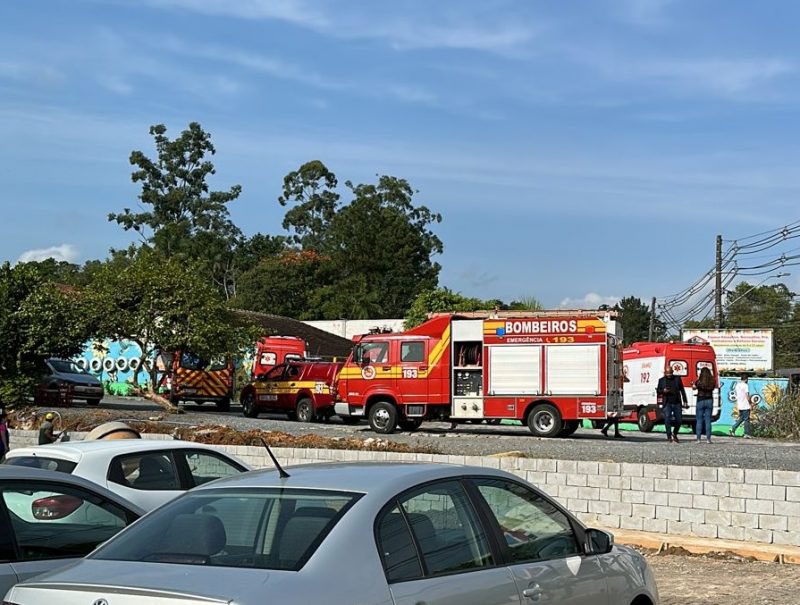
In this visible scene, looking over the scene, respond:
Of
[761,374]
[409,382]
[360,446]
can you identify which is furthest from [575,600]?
[761,374]

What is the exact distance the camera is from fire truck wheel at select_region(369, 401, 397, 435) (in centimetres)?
2742

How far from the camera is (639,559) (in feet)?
21.6

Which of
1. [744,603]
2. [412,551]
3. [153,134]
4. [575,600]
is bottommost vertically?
[744,603]

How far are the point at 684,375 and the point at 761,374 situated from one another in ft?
97.2

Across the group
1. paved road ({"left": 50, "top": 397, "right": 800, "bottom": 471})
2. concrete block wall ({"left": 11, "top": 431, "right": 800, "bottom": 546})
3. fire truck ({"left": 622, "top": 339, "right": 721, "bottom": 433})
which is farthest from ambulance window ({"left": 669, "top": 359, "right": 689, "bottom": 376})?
concrete block wall ({"left": 11, "top": 431, "right": 800, "bottom": 546})

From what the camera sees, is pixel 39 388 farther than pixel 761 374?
No

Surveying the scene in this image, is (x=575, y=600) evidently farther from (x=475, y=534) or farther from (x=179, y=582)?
(x=179, y=582)

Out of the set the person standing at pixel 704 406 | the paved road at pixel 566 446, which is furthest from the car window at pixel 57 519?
the person standing at pixel 704 406

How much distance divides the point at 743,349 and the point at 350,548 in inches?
2300

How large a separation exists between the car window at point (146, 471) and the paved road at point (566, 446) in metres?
8.24

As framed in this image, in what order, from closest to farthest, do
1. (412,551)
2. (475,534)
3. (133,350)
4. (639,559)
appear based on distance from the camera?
(412,551) < (475,534) < (639,559) < (133,350)

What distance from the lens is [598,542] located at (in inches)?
242

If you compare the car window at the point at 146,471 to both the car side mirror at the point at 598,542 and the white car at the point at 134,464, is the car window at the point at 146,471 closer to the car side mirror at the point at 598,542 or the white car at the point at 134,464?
the white car at the point at 134,464

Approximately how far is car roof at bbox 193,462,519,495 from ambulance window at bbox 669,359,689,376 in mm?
28158
